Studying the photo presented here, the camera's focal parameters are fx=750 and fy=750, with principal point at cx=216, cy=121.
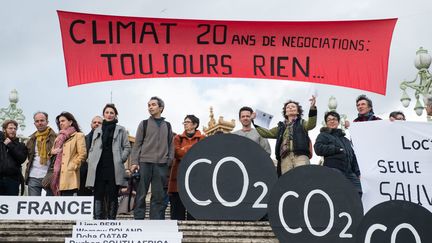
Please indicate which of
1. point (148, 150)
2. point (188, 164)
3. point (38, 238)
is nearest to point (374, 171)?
point (188, 164)

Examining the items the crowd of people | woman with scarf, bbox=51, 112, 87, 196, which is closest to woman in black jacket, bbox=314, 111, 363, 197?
the crowd of people

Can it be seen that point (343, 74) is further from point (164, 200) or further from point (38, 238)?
point (38, 238)

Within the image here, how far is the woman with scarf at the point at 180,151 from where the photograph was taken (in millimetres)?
9828

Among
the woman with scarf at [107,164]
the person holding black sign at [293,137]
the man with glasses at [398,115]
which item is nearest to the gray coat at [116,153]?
the woman with scarf at [107,164]

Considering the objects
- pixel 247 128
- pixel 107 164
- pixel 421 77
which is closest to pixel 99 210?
pixel 107 164

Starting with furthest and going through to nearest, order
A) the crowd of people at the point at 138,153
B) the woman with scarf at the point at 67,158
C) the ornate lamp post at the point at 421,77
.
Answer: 1. the ornate lamp post at the point at 421,77
2. the woman with scarf at the point at 67,158
3. the crowd of people at the point at 138,153

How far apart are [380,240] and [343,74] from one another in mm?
3567

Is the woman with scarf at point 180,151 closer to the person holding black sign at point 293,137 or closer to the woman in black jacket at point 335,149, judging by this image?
the person holding black sign at point 293,137

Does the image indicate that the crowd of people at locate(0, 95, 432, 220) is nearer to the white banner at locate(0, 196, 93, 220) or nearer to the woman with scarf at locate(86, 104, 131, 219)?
the woman with scarf at locate(86, 104, 131, 219)

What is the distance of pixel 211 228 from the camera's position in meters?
8.20

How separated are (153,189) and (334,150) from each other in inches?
92.4

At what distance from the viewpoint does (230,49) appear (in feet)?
Result: 34.9

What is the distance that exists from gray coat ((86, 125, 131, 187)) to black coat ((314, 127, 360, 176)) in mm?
2483

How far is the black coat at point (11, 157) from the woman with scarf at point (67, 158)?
0.41m
